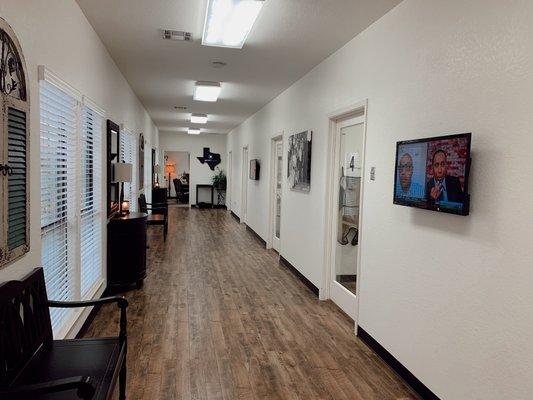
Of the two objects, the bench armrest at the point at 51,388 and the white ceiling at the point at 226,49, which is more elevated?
the white ceiling at the point at 226,49

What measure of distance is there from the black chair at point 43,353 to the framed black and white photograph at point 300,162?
317cm

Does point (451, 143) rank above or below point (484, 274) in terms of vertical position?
above

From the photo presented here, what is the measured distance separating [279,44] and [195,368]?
3.05m

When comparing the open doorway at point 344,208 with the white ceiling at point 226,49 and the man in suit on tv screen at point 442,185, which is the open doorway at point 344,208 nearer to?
the white ceiling at point 226,49

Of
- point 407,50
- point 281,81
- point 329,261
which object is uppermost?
point 281,81

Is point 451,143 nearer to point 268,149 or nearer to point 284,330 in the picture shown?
point 284,330

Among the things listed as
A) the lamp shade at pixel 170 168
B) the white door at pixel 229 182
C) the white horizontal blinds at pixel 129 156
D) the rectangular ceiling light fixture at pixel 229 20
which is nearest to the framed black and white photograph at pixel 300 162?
the rectangular ceiling light fixture at pixel 229 20

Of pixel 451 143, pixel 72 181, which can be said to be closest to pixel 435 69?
pixel 451 143

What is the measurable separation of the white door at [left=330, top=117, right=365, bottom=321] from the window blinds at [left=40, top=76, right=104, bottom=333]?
2.44 meters

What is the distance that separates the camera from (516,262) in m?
1.86

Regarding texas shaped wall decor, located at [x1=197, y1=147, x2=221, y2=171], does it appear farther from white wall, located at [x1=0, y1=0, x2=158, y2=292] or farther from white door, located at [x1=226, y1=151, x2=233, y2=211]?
white wall, located at [x1=0, y1=0, x2=158, y2=292]

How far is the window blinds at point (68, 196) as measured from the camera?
256cm

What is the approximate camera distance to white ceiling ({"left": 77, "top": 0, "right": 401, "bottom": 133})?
10.3ft

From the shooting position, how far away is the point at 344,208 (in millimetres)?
4230
